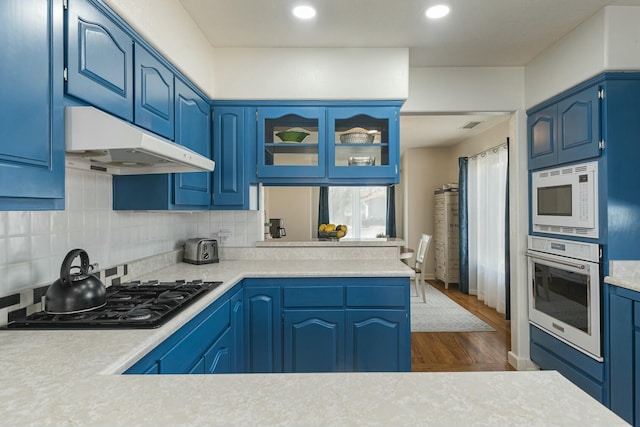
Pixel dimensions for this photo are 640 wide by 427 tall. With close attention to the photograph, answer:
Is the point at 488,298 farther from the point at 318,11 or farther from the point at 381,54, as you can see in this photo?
the point at 318,11

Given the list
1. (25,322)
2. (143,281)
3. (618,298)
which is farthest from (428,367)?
(25,322)

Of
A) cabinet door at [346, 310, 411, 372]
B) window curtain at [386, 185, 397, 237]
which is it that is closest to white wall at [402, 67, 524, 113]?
cabinet door at [346, 310, 411, 372]

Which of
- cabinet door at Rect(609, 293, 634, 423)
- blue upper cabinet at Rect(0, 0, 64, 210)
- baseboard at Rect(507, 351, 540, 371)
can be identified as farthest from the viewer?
baseboard at Rect(507, 351, 540, 371)

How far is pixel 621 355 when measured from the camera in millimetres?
2146

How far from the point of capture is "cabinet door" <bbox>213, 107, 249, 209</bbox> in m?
2.90

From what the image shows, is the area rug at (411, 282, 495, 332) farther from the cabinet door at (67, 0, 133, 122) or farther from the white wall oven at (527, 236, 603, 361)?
the cabinet door at (67, 0, 133, 122)

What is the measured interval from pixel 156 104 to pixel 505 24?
227 cm

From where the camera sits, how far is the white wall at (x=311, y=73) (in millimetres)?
2857

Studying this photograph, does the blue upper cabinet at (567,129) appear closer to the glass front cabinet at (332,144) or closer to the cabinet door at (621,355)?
the cabinet door at (621,355)

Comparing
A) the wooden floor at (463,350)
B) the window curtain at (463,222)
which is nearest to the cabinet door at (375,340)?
the wooden floor at (463,350)

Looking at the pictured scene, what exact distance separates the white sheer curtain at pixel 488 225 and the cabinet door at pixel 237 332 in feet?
Result: 12.0

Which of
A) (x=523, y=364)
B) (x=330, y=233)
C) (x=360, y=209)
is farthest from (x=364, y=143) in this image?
(x=360, y=209)

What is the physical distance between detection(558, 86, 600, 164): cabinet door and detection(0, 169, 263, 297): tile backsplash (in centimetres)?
289

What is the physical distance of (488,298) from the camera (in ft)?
17.0
